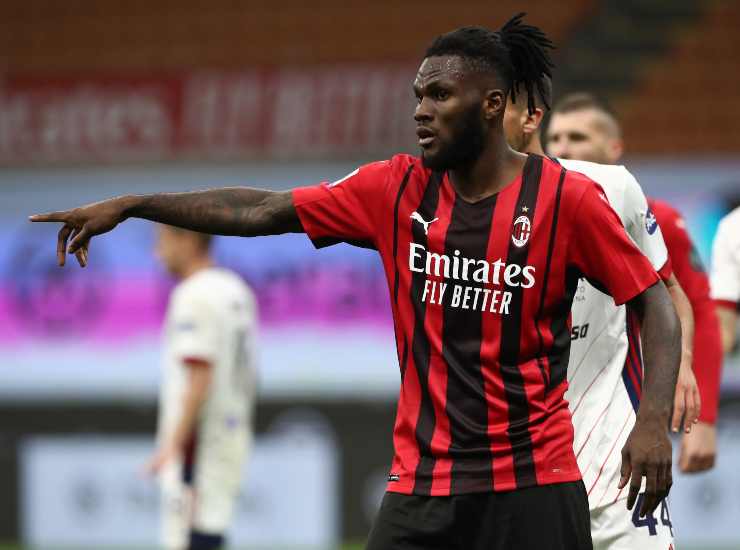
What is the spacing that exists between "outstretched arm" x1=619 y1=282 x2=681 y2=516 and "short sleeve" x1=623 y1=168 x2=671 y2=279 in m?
0.55

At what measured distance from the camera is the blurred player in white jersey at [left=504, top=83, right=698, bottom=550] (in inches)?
152

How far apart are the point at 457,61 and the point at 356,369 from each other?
6.78 meters

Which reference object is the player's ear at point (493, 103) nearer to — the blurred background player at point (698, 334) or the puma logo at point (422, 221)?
the puma logo at point (422, 221)

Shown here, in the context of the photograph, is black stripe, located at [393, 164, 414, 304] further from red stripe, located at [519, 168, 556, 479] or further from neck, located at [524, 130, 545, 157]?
neck, located at [524, 130, 545, 157]

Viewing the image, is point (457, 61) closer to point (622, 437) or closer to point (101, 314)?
point (622, 437)

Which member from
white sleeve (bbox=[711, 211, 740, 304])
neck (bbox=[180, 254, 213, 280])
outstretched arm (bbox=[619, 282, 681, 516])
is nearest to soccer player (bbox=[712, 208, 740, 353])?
white sleeve (bbox=[711, 211, 740, 304])

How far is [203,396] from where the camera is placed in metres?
6.70

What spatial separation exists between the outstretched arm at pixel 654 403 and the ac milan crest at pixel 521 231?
0.28m

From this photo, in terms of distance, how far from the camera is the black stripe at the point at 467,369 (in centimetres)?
331

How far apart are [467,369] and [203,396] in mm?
3543

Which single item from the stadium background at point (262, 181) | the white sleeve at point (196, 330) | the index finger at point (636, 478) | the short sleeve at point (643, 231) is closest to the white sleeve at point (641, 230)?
the short sleeve at point (643, 231)

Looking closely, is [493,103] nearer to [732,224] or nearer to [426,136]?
[426,136]

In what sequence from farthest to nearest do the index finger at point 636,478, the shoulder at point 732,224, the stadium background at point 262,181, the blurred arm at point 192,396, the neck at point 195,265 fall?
the stadium background at point 262,181 < the neck at point 195,265 < the blurred arm at point 192,396 < the shoulder at point 732,224 < the index finger at point 636,478

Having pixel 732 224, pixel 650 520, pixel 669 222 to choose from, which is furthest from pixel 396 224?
pixel 732 224
